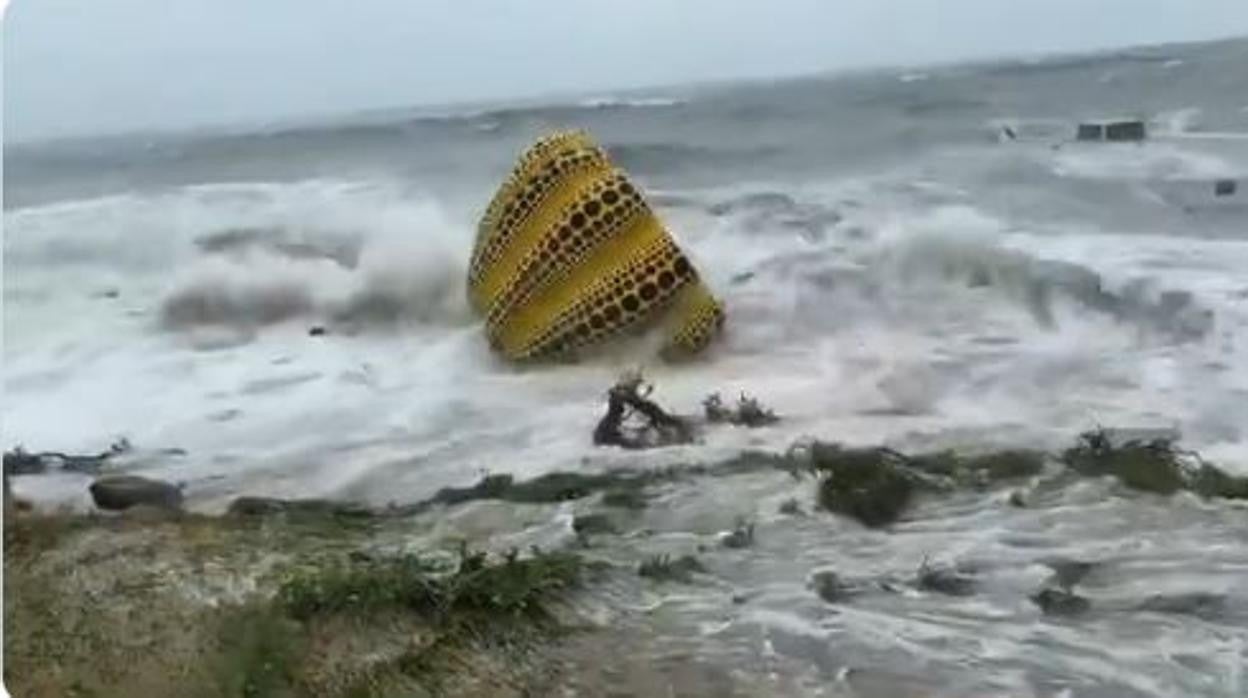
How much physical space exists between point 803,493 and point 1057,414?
0.90 feet

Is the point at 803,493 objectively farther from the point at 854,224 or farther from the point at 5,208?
the point at 5,208

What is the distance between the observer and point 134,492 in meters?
1.96

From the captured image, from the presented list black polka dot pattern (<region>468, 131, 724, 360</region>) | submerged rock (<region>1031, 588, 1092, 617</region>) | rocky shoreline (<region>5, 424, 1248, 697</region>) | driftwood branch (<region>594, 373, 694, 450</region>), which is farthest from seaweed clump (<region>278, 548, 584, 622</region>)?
submerged rock (<region>1031, 588, 1092, 617</region>)

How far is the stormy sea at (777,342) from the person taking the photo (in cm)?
177

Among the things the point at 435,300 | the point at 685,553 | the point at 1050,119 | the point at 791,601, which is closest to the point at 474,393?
the point at 435,300

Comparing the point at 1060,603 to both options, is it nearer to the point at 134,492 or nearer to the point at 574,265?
the point at 574,265

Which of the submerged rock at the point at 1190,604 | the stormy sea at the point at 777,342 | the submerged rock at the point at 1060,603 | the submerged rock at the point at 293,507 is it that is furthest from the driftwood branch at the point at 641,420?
the submerged rock at the point at 1190,604

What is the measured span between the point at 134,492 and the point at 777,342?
731mm

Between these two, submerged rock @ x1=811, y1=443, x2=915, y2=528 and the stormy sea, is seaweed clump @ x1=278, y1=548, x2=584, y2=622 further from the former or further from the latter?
submerged rock @ x1=811, y1=443, x2=915, y2=528

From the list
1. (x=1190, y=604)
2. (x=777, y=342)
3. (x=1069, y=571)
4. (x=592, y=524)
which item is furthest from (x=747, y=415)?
(x=1190, y=604)

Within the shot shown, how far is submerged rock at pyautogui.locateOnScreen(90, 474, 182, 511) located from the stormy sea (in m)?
0.02

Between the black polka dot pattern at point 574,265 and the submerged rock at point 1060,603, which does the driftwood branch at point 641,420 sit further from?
the submerged rock at point 1060,603

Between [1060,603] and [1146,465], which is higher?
[1146,465]

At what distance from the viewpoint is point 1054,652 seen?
1.73m
